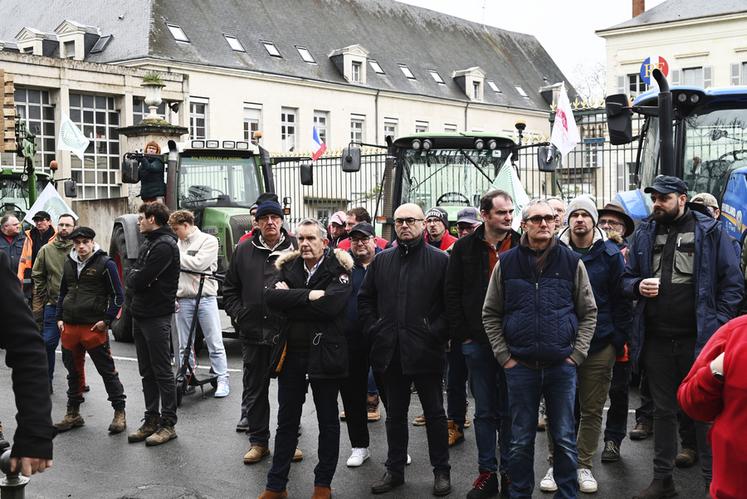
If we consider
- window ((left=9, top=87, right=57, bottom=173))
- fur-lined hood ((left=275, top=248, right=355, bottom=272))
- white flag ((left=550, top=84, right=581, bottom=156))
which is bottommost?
fur-lined hood ((left=275, top=248, right=355, bottom=272))

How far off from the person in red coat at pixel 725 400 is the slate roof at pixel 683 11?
4781 cm

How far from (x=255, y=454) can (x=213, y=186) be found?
8.20 meters

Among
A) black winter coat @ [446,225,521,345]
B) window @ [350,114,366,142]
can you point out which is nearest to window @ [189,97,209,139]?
window @ [350,114,366,142]

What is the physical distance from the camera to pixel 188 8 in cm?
4372

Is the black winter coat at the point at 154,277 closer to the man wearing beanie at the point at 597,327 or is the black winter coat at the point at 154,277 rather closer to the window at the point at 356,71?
the man wearing beanie at the point at 597,327

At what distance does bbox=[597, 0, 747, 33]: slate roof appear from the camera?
1875 inches

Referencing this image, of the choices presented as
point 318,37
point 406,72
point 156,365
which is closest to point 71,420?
point 156,365

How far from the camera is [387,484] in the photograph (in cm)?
681

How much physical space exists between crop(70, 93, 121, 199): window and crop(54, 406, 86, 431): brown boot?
31.3 m

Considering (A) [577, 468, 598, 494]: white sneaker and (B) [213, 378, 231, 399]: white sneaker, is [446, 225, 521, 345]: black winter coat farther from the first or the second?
(B) [213, 378, 231, 399]: white sneaker

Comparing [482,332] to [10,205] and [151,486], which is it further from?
[10,205]

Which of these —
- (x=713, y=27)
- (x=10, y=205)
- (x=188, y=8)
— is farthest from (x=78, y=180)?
(x=713, y=27)

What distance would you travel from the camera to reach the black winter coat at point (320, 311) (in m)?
6.66

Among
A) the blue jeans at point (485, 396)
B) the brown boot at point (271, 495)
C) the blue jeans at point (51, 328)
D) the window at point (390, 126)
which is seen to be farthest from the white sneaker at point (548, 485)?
the window at point (390, 126)
